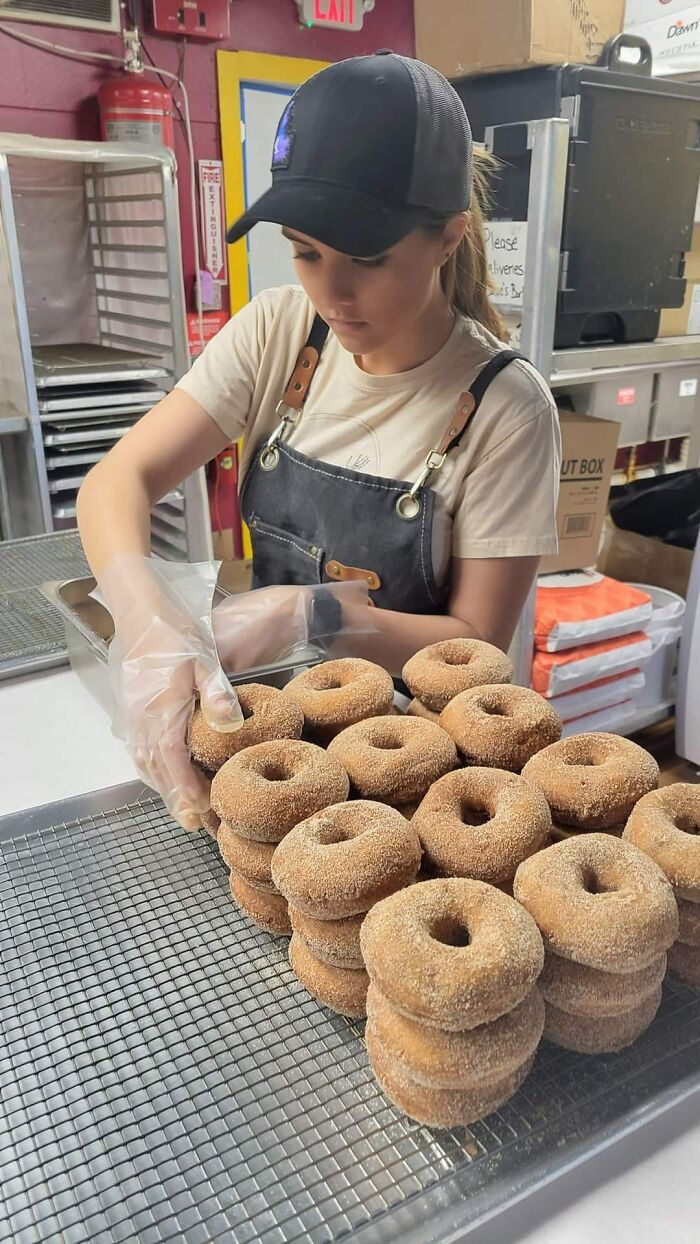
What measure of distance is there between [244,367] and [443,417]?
0.33 m

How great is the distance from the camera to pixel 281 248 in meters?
3.52

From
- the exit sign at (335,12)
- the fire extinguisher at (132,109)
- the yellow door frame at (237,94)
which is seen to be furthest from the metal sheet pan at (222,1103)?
the exit sign at (335,12)

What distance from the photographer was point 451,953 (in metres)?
0.50

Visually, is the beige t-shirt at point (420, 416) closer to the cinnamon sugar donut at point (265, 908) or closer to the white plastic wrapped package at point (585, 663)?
the cinnamon sugar donut at point (265, 908)

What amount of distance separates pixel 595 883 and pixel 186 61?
338 centimetres

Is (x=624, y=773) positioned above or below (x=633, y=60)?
below

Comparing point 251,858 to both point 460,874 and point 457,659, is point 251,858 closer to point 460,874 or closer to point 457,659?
point 460,874

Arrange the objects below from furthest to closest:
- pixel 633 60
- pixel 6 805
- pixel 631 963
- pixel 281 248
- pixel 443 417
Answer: pixel 281 248 → pixel 633 60 → pixel 443 417 → pixel 6 805 → pixel 631 963

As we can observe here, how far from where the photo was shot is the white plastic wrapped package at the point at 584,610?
229 cm

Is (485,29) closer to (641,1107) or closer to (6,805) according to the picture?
(6,805)

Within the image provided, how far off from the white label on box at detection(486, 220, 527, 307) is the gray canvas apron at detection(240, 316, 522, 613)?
0.76 meters

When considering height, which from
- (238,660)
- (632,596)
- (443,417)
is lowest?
(632,596)

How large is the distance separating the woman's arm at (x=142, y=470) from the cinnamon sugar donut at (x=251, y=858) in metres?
0.61

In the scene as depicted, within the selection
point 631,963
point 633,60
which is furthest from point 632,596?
point 631,963
